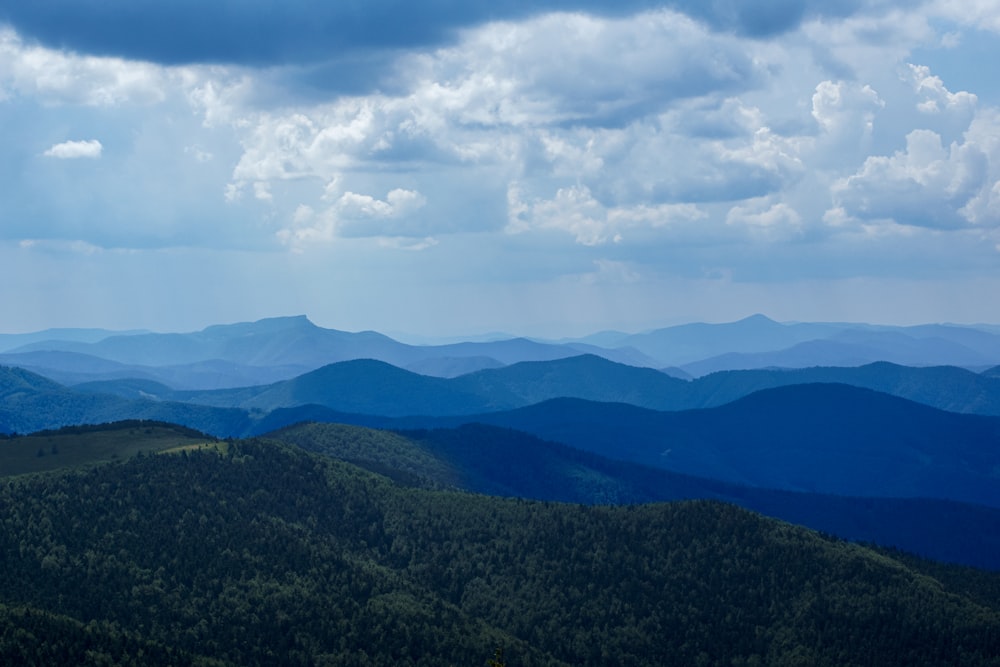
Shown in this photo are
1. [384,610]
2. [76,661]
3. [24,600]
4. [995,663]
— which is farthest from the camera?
[384,610]

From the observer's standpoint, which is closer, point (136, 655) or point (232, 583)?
point (136, 655)

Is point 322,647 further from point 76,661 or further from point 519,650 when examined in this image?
point 76,661

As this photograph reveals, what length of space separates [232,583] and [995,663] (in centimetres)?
12951

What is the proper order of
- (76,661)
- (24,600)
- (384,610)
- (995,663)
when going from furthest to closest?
1. (384,610)
2. (995,663)
3. (24,600)
4. (76,661)

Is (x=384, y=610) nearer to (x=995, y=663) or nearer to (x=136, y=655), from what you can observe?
(x=136, y=655)

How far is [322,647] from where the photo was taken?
17800cm

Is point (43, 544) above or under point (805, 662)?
above

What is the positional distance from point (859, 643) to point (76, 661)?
130384mm

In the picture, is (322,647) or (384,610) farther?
(384,610)

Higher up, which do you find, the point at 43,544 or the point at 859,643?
the point at 43,544

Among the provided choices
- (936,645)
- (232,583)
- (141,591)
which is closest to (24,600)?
(141,591)

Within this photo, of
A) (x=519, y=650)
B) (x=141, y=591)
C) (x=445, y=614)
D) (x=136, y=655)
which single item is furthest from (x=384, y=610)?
(x=136, y=655)

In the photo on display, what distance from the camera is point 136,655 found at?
145500 mm

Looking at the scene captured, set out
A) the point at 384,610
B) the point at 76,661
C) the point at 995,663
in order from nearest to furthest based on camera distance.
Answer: the point at 76,661 < the point at 995,663 < the point at 384,610
